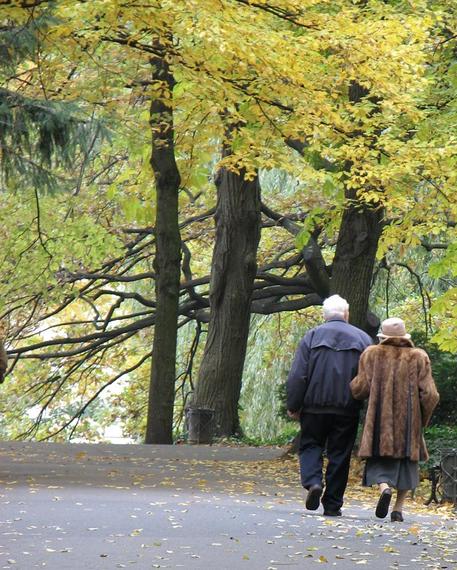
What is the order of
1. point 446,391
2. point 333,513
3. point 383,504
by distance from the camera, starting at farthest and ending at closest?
point 446,391 → point 333,513 → point 383,504

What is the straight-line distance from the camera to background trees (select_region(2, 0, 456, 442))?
15742mm

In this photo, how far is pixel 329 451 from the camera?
1283 centimetres

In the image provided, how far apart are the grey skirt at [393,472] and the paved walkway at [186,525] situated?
1.15 ft

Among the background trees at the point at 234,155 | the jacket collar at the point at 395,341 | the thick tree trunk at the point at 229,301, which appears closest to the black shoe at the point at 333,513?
the jacket collar at the point at 395,341

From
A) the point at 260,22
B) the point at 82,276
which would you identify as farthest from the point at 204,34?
the point at 82,276

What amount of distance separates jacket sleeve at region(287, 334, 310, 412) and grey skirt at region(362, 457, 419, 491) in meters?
0.83

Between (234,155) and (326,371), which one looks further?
(234,155)

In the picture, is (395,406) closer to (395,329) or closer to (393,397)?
(393,397)

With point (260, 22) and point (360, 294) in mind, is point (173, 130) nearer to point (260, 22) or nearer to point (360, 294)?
point (360, 294)

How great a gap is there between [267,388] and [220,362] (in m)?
4.87

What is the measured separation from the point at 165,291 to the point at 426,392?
12032 millimetres

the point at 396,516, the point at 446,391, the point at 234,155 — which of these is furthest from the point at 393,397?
the point at 446,391

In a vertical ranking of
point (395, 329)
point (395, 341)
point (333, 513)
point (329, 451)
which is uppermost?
point (395, 329)

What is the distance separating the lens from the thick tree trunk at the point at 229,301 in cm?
2589
